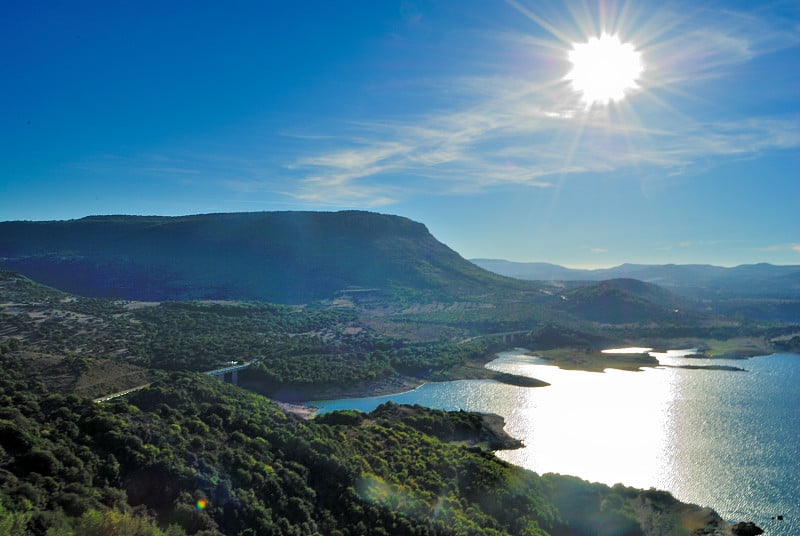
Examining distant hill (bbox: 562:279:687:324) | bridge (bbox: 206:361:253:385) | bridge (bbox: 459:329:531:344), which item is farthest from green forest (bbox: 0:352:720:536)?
distant hill (bbox: 562:279:687:324)

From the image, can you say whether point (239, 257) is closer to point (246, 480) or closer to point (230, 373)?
point (230, 373)

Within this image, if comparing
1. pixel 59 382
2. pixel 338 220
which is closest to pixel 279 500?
pixel 59 382

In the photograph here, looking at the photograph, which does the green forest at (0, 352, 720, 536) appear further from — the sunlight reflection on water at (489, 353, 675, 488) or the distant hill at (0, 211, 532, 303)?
the distant hill at (0, 211, 532, 303)

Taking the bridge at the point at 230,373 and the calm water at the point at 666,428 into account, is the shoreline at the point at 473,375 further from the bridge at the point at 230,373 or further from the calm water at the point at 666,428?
the calm water at the point at 666,428

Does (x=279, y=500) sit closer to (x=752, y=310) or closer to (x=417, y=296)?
(x=417, y=296)

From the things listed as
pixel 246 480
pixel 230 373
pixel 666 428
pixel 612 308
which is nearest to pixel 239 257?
pixel 230 373

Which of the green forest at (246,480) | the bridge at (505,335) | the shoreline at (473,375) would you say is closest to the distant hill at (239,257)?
the bridge at (505,335)
